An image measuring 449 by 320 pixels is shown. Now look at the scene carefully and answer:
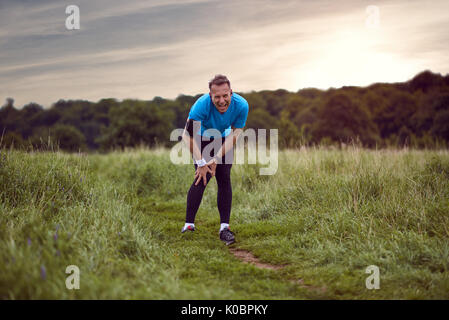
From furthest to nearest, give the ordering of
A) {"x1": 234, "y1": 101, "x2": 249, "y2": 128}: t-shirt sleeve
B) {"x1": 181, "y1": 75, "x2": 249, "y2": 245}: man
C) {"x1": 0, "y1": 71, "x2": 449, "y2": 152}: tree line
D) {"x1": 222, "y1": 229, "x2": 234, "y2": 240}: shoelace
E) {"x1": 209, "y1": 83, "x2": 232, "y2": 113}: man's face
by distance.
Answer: {"x1": 0, "y1": 71, "x2": 449, "y2": 152}: tree line < {"x1": 222, "y1": 229, "x2": 234, "y2": 240}: shoelace < {"x1": 234, "y1": 101, "x2": 249, "y2": 128}: t-shirt sleeve < {"x1": 181, "y1": 75, "x2": 249, "y2": 245}: man < {"x1": 209, "y1": 83, "x2": 232, "y2": 113}: man's face

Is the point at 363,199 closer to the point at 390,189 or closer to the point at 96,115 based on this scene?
the point at 390,189

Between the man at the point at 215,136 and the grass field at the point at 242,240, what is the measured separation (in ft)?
1.81

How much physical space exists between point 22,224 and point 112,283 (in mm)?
1506

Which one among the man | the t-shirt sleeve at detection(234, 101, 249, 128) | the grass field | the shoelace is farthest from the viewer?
the shoelace

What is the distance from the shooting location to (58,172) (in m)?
5.32

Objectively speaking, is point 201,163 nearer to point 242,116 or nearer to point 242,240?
point 242,116

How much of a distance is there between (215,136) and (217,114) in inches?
13.4

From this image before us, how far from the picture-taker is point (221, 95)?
14.3ft

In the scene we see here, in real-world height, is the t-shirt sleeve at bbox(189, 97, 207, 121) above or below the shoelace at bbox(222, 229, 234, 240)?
above

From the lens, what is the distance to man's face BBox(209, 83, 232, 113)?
4.34 metres

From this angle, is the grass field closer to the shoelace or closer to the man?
the shoelace

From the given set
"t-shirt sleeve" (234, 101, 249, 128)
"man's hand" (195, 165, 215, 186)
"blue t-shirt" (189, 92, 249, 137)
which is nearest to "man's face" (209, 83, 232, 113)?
"blue t-shirt" (189, 92, 249, 137)

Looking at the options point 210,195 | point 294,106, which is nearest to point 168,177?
point 210,195

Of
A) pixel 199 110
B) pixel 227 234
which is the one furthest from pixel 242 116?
pixel 227 234
